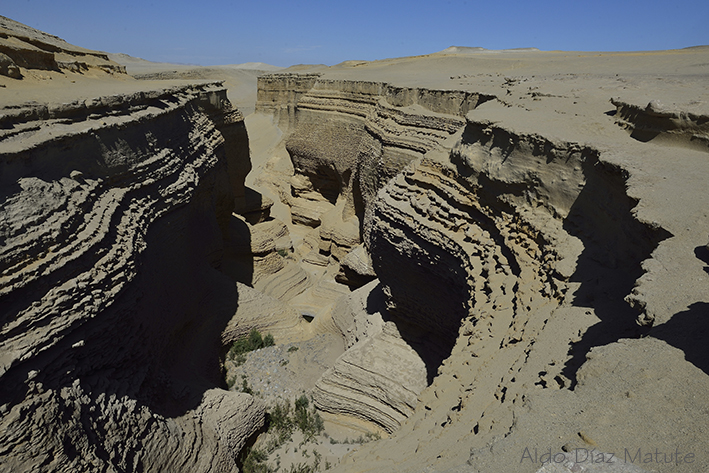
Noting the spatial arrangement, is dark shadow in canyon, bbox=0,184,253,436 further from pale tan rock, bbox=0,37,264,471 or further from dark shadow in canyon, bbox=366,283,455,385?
dark shadow in canyon, bbox=366,283,455,385

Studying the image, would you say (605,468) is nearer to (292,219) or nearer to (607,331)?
(607,331)

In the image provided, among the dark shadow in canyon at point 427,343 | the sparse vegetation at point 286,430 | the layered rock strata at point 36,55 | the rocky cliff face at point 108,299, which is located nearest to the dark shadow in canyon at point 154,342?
the rocky cliff face at point 108,299

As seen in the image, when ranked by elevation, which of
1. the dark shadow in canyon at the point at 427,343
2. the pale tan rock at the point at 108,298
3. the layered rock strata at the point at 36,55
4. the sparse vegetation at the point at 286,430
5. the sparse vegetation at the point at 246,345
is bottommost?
the sparse vegetation at the point at 286,430

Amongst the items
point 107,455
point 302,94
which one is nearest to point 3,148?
point 107,455

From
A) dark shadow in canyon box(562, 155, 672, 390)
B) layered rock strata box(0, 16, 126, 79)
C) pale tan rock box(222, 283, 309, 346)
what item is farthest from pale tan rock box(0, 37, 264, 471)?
dark shadow in canyon box(562, 155, 672, 390)

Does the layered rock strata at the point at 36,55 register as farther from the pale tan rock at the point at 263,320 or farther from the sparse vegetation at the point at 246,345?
the sparse vegetation at the point at 246,345

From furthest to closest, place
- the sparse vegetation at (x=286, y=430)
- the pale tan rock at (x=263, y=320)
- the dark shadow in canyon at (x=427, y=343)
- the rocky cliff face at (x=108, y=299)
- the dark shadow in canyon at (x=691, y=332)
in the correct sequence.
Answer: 1. the pale tan rock at (x=263, y=320)
2. the dark shadow in canyon at (x=427, y=343)
3. the sparse vegetation at (x=286, y=430)
4. the rocky cliff face at (x=108, y=299)
5. the dark shadow in canyon at (x=691, y=332)

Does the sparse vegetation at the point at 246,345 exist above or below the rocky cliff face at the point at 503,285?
below
